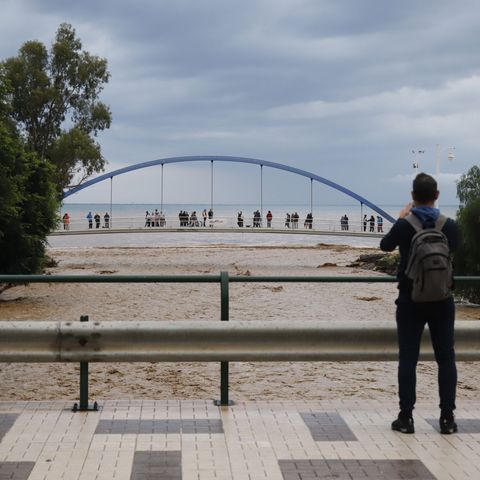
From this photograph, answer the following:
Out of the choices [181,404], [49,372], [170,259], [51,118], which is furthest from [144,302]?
[51,118]

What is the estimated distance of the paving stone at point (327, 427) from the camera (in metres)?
5.05

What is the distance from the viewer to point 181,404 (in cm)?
591

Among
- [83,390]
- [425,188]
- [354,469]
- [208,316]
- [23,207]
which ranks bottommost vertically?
[208,316]

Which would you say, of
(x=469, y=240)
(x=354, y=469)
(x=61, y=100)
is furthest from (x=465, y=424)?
(x=61, y=100)

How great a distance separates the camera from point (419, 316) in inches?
200

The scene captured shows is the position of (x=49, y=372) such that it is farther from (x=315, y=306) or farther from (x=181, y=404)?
(x=315, y=306)

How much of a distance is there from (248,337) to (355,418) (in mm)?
907

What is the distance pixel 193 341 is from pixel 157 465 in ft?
3.68

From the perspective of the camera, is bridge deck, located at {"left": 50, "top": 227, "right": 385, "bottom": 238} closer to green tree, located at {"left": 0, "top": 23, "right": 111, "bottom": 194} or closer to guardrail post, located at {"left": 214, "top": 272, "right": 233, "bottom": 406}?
green tree, located at {"left": 0, "top": 23, "right": 111, "bottom": 194}

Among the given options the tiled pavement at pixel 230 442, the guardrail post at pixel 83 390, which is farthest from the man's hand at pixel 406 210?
the guardrail post at pixel 83 390

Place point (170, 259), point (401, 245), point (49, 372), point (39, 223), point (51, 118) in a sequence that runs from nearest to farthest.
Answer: point (401, 245)
point (49, 372)
point (39, 223)
point (170, 259)
point (51, 118)

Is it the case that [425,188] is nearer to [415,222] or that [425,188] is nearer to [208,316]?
[415,222]

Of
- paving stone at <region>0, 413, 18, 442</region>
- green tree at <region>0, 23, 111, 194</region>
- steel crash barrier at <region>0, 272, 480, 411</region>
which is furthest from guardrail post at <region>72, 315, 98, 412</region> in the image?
green tree at <region>0, 23, 111, 194</region>

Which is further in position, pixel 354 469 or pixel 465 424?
pixel 465 424
